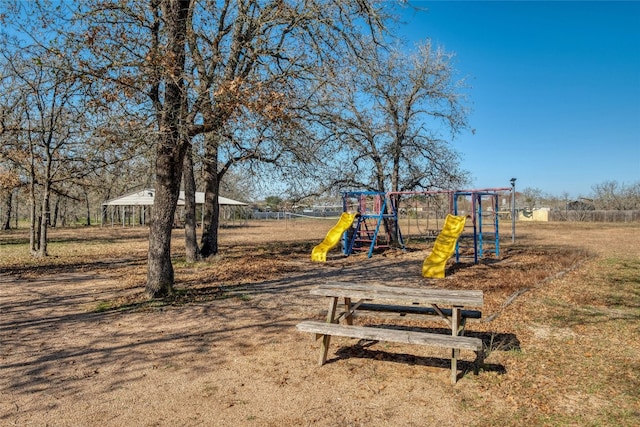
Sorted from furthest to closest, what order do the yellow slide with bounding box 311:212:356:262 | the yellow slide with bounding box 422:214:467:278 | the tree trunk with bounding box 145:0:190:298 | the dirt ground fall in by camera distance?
the yellow slide with bounding box 311:212:356:262 < the yellow slide with bounding box 422:214:467:278 < the tree trunk with bounding box 145:0:190:298 < the dirt ground

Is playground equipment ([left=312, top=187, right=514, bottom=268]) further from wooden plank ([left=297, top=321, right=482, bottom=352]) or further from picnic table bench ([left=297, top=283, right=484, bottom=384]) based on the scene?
wooden plank ([left=297, top=321, right=482, bottom=352])

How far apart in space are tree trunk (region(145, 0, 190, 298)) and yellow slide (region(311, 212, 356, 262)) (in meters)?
→ 6.67

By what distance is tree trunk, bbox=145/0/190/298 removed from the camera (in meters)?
7.11

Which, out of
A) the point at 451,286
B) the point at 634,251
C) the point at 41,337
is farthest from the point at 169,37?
the point at 634,251

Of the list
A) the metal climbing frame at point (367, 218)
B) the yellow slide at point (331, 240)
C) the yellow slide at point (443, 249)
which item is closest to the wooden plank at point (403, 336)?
the yellow slide at point (443, 249)

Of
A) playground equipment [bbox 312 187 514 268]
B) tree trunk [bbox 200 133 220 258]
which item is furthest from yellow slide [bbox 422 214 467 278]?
tree trunk [bbox 200 133 220 258]

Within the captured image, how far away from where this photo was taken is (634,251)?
49.2ft

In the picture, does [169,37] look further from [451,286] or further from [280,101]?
[451,286]

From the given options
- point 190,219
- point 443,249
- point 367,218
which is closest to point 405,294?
point 443,249

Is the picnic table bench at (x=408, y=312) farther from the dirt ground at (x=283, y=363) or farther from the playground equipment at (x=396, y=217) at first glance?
the playground equipment at (x=396, y=217)

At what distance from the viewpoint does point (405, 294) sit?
14.7ft

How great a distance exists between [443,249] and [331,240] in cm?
433

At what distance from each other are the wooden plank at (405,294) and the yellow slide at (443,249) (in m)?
5.95

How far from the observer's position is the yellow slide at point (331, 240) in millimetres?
13883
